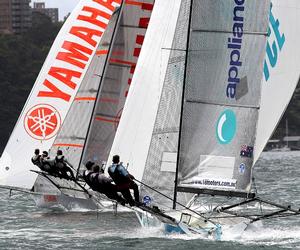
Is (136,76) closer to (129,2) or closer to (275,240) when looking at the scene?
(275,240)

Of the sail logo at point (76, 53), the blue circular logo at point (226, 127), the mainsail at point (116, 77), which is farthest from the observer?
the sail logo at point (76, 53)

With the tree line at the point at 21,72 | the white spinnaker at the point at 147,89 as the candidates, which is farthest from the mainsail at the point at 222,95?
the tree line at the point at 21,72

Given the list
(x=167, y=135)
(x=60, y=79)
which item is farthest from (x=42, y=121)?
(x=167, y=135)

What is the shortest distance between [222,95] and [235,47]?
765 mm

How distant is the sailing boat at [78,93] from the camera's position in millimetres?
26531

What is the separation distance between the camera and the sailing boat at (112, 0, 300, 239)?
62.1 feet

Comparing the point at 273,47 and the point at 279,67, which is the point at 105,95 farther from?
the point at 279,67

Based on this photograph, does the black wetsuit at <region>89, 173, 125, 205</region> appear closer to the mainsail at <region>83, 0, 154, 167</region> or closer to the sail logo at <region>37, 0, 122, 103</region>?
the mainsail at <region>83, 0, 154, 167</region>

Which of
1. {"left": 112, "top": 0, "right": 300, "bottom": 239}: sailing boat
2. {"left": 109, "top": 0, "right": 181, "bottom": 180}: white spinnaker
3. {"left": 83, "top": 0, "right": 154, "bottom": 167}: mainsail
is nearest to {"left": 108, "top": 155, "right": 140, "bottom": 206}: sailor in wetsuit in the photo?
{"left": 112, "top": 0, "right": 300, "bottom": 239}: sailing boat

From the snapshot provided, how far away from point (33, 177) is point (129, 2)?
4.29 m

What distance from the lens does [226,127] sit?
1919cm

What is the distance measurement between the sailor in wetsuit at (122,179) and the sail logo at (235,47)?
1.97m

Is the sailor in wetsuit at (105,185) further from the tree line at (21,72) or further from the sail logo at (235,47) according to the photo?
the tree line at (21,72)

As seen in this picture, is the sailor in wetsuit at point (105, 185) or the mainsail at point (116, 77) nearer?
the sailor in wetsuit at point (105, 185)
